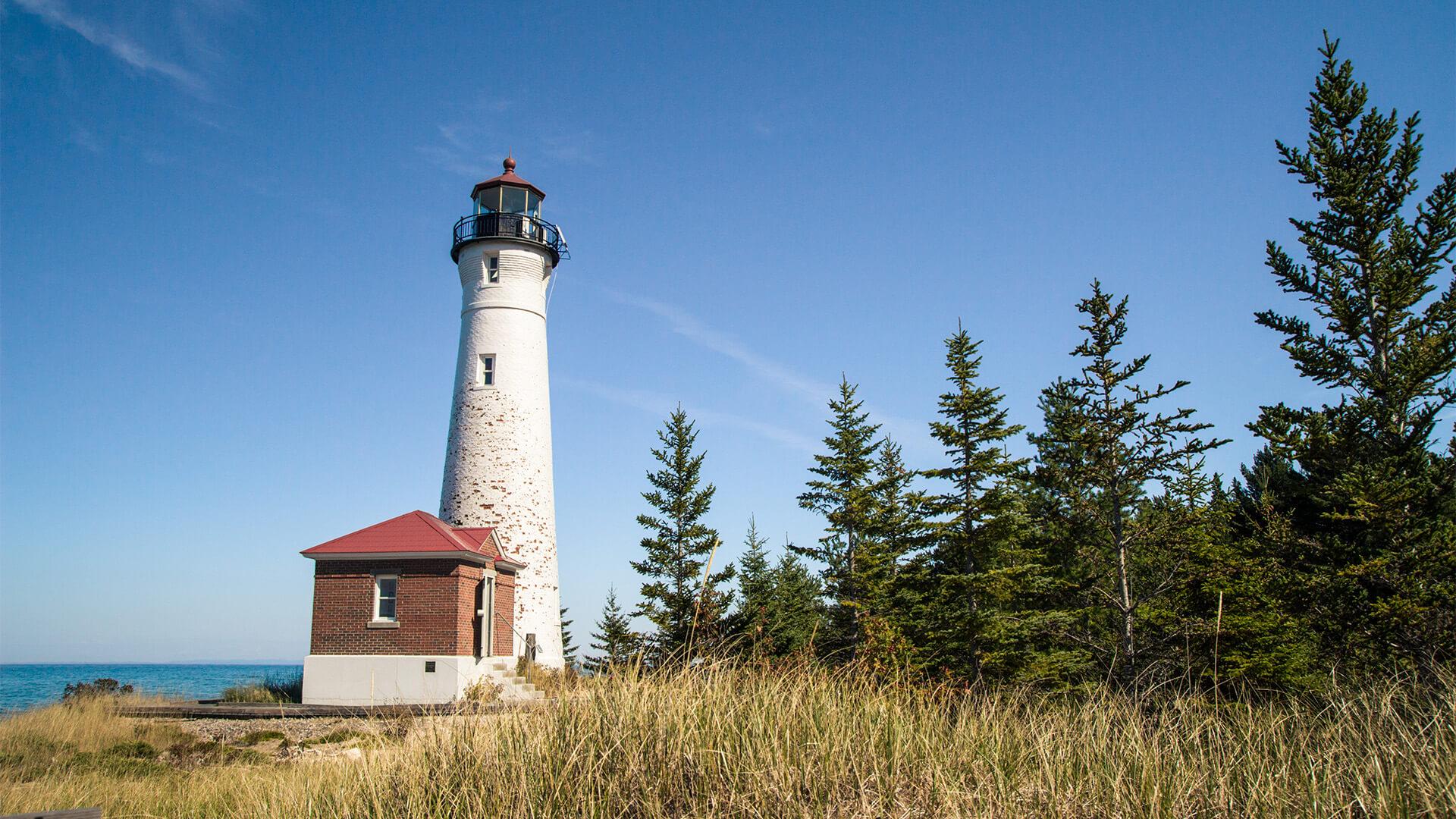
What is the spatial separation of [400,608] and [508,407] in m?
6.61

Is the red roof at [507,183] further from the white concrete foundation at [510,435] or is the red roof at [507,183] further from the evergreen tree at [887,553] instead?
the evergreen tree at [887,553]

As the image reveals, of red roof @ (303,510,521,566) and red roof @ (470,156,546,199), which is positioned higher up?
red roof @ (470,156,546,199)

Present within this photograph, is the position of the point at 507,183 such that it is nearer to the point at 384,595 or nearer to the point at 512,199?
the point at 512,199

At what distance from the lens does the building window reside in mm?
21125

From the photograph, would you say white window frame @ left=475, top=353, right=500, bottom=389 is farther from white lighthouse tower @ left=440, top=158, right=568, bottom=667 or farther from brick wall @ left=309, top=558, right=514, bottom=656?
brick wall @ left=309, top=558, right=514, bottom=656

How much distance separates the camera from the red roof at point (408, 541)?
20.8 meters

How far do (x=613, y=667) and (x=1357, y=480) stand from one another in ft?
43.3

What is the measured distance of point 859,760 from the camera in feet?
18.7

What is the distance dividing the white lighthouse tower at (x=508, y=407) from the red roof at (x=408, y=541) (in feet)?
Answer: 4.48

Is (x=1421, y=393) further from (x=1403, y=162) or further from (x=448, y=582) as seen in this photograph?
(x=448, y=582)

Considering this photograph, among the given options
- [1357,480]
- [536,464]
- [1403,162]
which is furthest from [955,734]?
[536,464]

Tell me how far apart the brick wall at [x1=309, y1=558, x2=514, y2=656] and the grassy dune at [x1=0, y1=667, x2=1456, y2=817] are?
12687mm

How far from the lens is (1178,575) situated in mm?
20781

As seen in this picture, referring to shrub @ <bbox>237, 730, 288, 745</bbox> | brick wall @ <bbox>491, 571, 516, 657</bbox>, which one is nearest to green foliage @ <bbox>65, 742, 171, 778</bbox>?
shrub @ <bbox>237, 730, 288, 745</bbox>
